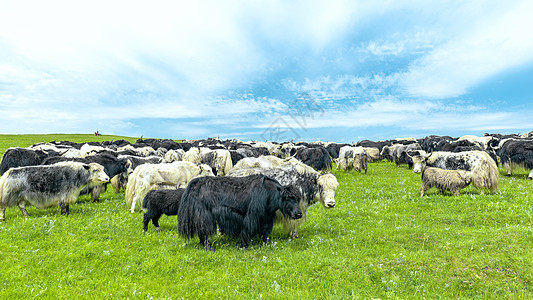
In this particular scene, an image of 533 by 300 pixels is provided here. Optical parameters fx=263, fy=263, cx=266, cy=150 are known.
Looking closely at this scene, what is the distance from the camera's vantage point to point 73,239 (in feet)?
24.2

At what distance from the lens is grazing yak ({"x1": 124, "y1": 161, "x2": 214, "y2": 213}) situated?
10.9 metres

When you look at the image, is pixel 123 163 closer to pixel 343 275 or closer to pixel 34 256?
pixel 34 256

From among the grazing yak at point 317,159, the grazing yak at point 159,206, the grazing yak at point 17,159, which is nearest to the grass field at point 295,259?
the grazing yak at point 159,206

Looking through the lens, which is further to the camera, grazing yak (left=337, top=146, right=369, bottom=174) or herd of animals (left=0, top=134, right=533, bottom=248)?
grazing yak (left=337, top=146, right=369, bottom=174)

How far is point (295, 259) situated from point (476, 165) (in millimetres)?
11002

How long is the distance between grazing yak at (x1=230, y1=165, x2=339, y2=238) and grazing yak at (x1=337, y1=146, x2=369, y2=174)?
1469 cm

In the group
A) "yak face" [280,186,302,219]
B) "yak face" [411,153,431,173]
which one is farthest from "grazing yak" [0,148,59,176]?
"yak face" [411,153,431,173]

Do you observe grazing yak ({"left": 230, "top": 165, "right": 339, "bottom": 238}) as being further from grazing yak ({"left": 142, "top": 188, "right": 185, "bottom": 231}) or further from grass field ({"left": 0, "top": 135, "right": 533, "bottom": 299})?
grazing yak ({"left": 142, "top": 188, "right": 185, "bottom": 231})

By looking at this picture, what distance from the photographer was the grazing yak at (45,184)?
360 inches

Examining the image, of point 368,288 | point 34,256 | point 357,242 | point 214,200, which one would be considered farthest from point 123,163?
point 368,288

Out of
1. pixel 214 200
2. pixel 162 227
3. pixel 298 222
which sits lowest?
pixel 162 227

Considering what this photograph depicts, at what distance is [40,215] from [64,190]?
47.8 inches

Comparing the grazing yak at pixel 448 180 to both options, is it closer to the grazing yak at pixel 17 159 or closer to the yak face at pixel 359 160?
the yak face at pixel 359 160

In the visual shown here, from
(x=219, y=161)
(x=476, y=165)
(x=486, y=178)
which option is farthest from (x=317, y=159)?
(x=486, y=178)
